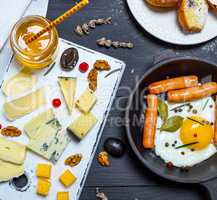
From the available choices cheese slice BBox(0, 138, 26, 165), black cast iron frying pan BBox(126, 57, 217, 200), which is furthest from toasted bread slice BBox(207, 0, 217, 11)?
cheese slice BBox(0, 138, 26, 165)

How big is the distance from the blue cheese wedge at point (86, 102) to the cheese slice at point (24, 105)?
9cm

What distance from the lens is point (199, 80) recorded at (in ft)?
4.61

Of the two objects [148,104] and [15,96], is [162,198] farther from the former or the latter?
[15,96]

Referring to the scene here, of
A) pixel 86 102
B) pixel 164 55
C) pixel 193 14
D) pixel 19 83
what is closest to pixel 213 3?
pixel 193 14

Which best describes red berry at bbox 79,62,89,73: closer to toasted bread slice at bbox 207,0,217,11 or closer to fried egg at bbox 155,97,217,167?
fried egg at bbox 155,97,217,167

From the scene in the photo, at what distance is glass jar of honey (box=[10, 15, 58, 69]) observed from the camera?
132 cm

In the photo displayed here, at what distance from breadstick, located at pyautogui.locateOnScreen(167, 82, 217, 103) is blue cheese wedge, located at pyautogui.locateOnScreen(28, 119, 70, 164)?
28cm

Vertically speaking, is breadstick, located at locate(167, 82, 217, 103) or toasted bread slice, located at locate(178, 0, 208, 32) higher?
toasted bread slice, located at locate(178, 0, 208, 32)

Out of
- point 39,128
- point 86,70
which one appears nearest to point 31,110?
point 39,128

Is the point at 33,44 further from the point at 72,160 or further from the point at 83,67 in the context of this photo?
the point at 72,160

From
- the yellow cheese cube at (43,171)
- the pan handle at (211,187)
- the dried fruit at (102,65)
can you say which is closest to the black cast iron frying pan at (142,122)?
the pan handle at (211,187)

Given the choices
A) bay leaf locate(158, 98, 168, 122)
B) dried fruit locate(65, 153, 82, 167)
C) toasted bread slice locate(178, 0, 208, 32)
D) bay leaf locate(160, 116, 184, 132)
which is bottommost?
dried fruit locate(65, 153, 82, 167)

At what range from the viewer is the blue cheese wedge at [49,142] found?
52.8 inches

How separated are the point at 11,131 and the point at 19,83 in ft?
0.39
